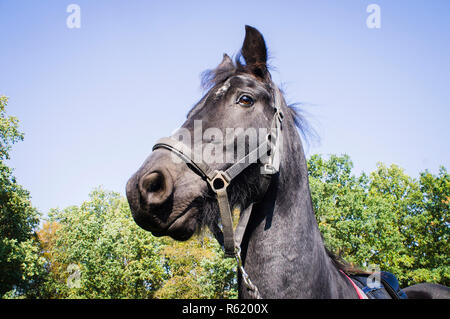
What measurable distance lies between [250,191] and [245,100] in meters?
0.90

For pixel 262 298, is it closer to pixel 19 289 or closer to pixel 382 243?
pixel 382 243

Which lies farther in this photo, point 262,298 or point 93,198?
point 93,198

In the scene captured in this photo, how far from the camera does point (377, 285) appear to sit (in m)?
3.55

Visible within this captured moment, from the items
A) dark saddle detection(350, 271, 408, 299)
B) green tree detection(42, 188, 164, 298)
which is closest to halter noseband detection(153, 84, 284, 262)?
dark saddle detection(350, 271, 408, 299)

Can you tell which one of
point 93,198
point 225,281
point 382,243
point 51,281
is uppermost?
point 93,198

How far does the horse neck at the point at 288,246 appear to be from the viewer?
234 cm

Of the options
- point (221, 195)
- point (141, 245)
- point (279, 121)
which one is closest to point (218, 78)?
point (279, 121)

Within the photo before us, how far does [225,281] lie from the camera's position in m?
25.0

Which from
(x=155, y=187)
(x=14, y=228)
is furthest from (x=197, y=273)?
(x=155, y=187)

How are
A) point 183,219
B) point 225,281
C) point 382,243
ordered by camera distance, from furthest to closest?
point 382,243
point 225,281
point 183,219

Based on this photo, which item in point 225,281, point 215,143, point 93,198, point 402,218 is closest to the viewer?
point 215,143

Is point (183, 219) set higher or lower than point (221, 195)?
lower

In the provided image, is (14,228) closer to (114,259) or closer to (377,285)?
(114,259)

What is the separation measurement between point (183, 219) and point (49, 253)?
54675mm
